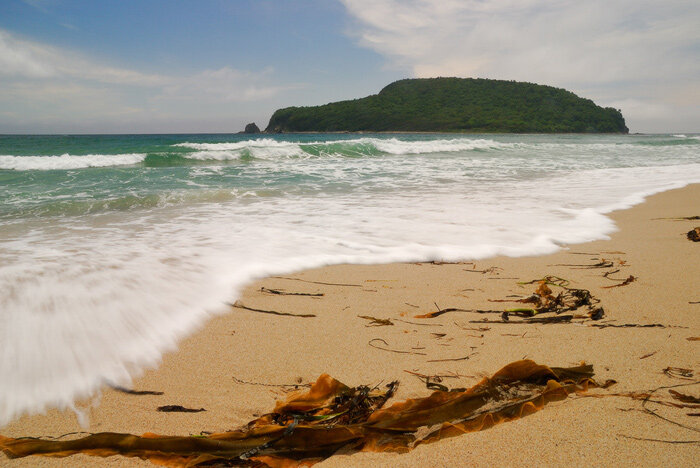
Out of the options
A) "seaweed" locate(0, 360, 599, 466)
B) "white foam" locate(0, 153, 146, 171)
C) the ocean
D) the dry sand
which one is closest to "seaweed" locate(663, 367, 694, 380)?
the dry sand

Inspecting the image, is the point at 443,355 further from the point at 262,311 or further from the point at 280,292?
the point at 280,292

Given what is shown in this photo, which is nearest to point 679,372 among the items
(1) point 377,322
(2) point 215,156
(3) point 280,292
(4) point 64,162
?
(1) point 377,322

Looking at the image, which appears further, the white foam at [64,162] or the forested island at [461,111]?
the forested island at [461,111]

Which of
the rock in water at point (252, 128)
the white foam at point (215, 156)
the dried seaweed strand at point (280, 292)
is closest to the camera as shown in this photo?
the dried seaweed strand at point (280, 292)

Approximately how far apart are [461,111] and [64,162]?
6272cm

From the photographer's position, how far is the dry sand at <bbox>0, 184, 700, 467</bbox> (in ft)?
3.80

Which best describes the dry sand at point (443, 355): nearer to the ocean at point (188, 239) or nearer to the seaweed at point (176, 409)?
the seaweed at point (176, 409)

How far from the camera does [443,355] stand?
5.74ft

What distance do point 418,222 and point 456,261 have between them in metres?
1.34

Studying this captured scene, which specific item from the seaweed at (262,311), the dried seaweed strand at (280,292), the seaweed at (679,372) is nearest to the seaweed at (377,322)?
the seaweed at (262,311)

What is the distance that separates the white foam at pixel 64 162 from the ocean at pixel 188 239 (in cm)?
380

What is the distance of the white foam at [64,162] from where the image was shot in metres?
12.5

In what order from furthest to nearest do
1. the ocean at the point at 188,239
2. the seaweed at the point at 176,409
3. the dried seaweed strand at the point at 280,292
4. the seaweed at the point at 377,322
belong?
the dried seaweed strand at the point at 280,292, the seaweed at the point at 377,322, the ocean at the point at 188,239, the seaweed at the point at 176,409

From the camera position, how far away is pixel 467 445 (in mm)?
1172
